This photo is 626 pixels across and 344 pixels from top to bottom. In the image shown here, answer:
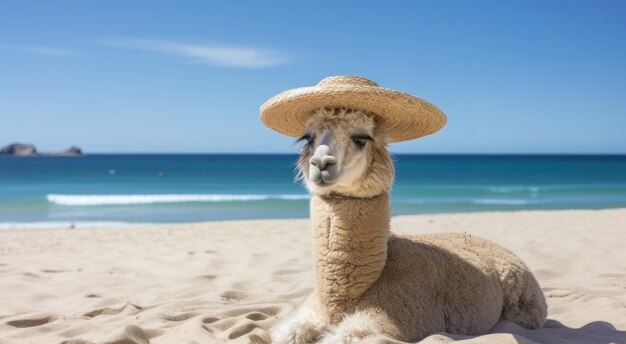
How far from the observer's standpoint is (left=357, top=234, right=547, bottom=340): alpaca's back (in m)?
2.80

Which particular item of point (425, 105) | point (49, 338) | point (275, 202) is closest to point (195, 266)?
point (49, 338)

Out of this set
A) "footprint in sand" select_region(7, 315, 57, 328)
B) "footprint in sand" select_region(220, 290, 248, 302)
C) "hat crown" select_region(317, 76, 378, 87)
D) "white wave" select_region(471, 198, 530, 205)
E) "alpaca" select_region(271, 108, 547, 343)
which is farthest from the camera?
"white wave" select_region(471, 198, 530, 205)

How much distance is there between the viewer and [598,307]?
4070mm

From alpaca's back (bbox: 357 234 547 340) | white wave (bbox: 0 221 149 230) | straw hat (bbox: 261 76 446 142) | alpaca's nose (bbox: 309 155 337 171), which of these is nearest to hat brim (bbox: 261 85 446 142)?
straw hat (bbox: 261 76 446 142)

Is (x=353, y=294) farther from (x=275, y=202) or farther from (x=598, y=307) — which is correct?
(x=275, y=202)

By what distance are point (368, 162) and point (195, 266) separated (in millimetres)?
4109

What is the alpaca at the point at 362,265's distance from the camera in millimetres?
2701

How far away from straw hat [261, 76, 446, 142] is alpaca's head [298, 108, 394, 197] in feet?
0.24

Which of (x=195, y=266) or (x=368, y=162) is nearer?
(x=368, y=162)

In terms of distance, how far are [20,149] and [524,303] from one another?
504 feet

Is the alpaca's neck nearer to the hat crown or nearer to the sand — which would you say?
the sand

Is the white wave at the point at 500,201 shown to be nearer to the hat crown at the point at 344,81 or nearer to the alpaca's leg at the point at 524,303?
the alpaca's leg at the point at 524,303

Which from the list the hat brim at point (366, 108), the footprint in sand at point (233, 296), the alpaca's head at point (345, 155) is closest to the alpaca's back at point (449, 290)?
the alpaca's head at point (345, 155)

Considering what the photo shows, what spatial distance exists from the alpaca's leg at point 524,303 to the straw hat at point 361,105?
1053 mm
